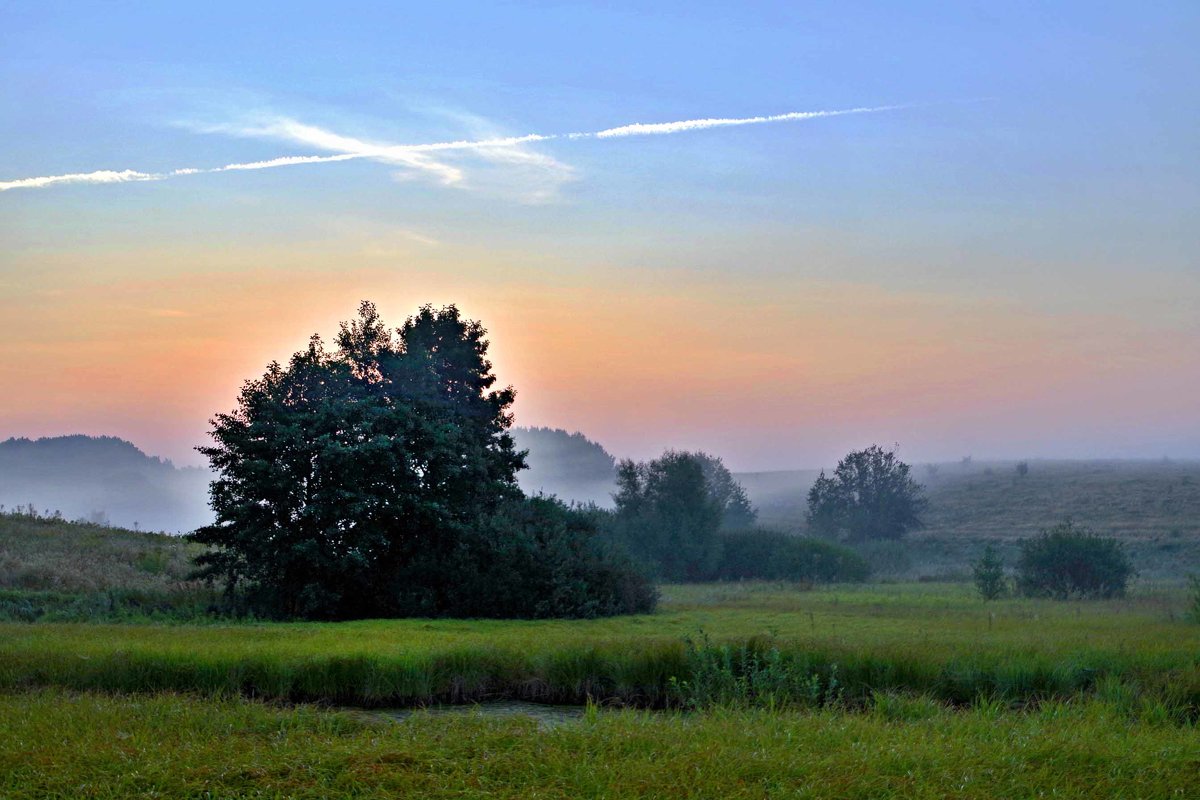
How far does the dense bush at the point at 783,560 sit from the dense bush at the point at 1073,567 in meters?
15.4

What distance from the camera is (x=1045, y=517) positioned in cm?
9062

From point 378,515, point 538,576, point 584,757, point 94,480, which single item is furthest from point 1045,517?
point 94,480

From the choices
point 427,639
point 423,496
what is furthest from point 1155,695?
point 423,496

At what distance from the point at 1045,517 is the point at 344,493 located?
80.0 metres

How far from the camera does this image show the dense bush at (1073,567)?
38.8 m

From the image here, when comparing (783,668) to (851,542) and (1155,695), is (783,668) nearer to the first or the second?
(1155,695)

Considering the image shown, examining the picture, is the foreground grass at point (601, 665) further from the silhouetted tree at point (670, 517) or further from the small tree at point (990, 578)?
the silhouetted tree at point (670, 517)

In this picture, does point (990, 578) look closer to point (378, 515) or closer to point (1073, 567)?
point (1073, 567)

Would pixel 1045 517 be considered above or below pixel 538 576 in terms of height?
below

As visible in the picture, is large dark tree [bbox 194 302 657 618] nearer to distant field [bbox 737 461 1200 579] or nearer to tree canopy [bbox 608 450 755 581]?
tree canopy [bbox 608 450 755 581]

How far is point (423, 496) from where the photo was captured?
27.7 metres

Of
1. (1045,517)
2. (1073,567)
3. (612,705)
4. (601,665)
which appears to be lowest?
(1045,517)

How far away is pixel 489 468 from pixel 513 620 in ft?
28.1

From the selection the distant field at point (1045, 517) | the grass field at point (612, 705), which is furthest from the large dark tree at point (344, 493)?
the distant field at point (1045, 517)
